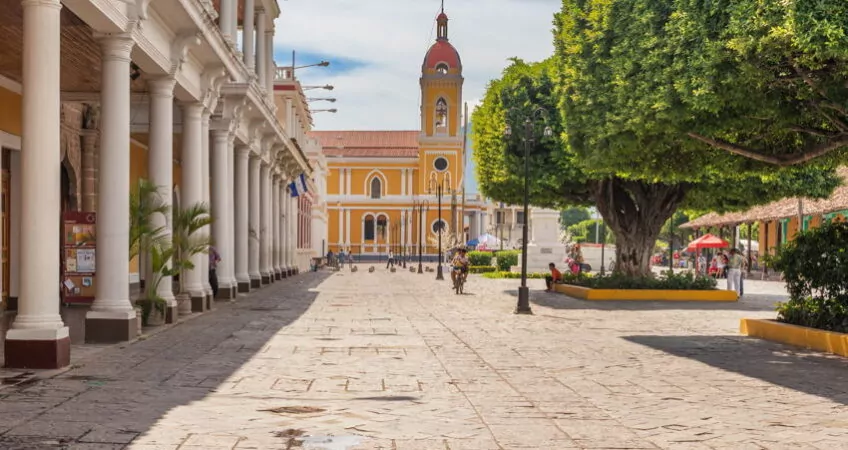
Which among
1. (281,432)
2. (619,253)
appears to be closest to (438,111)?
(619,253)

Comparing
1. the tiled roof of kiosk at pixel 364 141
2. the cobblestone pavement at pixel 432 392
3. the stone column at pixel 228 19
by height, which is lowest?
the cobblestone pavement at pixel 432 392

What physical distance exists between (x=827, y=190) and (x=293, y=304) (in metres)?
15.5

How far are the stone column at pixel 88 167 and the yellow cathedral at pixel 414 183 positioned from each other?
75872mm

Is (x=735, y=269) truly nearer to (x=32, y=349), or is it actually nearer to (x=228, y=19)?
(x=228, y=19)

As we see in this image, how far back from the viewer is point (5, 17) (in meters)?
14.4

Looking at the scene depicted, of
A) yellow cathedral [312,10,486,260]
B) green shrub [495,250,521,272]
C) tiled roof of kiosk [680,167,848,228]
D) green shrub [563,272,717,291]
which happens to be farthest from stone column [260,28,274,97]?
yellow cathedral [312,10,486,260]

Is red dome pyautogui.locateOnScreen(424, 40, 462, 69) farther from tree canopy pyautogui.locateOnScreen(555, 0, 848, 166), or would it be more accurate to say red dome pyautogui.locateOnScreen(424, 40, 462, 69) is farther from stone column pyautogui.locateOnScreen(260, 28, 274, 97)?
tree canopy pyautogui.locateOnScreen(555, 0, 848, 166)

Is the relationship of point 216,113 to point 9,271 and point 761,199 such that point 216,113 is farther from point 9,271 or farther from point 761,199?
point 761,199

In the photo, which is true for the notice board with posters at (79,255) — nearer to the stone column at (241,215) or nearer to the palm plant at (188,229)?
the palm plant at (188,229)

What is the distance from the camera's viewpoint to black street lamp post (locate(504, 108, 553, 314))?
22.7 metres

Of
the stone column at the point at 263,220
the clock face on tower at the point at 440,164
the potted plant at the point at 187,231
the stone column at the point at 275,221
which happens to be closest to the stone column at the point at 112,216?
the potted plant at the point at 187,231

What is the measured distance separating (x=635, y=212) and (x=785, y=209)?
20650mm

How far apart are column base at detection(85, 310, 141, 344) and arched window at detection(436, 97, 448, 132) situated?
88389 mm

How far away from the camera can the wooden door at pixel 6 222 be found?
20.0 m
